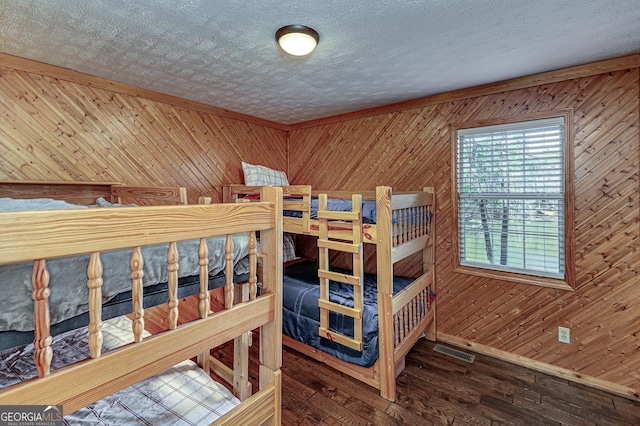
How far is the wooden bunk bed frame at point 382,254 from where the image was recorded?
7.14 feet

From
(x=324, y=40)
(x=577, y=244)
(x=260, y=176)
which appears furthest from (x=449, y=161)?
(x=260, y=176)

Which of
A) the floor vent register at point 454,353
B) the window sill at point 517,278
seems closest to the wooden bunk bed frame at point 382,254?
the floor vent register at point 454,353

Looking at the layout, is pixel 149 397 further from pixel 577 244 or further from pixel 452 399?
pixel 577 244

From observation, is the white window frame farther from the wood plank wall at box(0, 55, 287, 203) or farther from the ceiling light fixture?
the wood plank wall at box(0, 55, 287, 203)

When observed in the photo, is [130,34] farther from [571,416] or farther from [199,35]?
[571,416]

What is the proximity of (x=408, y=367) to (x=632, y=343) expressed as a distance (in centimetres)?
169

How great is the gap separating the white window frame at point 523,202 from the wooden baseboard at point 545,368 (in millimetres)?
699

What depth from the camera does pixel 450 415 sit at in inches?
79.0

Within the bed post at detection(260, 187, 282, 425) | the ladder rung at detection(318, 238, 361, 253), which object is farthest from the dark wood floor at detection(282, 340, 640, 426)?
the ladder rung at detection(318, 238, 361, 253)

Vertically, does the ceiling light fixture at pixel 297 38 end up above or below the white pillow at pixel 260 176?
above

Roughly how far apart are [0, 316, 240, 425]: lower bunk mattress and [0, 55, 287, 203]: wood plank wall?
144 centimetres

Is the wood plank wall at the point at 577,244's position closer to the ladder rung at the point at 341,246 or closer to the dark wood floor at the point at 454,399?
the dark wood floor at the point at 454,399

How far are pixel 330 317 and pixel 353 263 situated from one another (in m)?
0.52

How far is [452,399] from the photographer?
216cm
